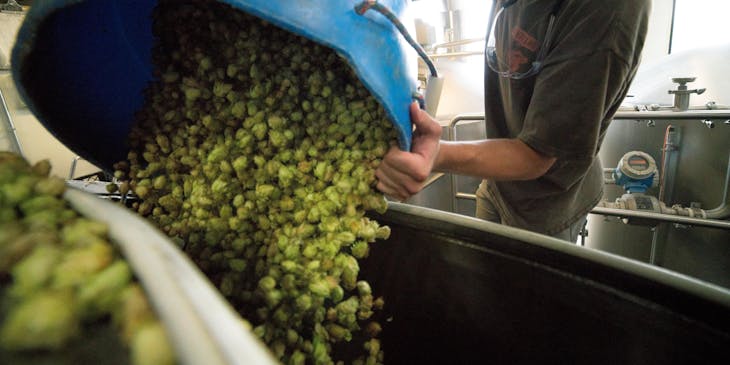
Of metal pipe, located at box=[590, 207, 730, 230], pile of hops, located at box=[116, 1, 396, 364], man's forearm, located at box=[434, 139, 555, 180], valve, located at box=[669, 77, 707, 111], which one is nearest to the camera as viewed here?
pile of hops, located at box=[116, 1, 396, 364]

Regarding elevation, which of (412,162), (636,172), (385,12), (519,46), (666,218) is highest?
(385,12)

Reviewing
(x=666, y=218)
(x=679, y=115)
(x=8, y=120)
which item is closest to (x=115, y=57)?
(x=679, y=115)

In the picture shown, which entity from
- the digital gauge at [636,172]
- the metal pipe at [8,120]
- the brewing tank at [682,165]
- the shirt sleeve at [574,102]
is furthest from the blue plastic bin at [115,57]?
the metal pipe at [8,120]

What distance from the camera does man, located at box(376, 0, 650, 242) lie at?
83 cm

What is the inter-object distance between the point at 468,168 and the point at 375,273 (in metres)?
0.38

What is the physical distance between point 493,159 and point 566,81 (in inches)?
9.8

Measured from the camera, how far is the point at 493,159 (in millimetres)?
1005

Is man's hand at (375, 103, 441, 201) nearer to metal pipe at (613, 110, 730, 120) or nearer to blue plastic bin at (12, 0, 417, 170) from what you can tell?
blue plastic bin at (12, 0, 417, 170)

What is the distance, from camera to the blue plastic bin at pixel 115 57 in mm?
518

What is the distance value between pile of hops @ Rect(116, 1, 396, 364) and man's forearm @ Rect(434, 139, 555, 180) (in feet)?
0.92

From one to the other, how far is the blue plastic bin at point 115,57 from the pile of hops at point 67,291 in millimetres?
316

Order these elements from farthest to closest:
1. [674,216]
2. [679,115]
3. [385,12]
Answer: [674,216] < [679,115] < [385,12]

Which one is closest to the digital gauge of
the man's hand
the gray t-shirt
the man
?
the man

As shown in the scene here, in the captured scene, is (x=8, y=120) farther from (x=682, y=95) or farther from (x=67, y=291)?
(x=682, y=95)
